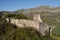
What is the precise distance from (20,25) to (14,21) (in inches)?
36.4

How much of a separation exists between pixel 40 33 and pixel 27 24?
123 centimetres

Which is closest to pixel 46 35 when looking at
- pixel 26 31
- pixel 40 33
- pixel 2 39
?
pixel 40 33

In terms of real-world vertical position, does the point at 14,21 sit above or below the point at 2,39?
above

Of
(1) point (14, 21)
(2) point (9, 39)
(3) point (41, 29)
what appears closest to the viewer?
(2) point (9, 39)

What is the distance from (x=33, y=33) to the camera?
38.7ft

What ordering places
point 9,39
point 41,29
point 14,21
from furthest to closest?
point 14,21 < point 41,29 < point 9,39

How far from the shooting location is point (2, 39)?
11.5m

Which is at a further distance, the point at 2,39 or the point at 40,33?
the point at 40,33

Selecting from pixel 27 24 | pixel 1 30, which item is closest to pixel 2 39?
pixel 1 30

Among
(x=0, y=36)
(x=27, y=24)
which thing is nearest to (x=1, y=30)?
(x=0, y=36)

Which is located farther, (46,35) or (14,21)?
(14,21)

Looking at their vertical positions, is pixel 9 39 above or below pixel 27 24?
below

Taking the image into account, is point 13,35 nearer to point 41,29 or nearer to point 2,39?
point 2,39

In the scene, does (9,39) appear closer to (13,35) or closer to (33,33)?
(13,35)
